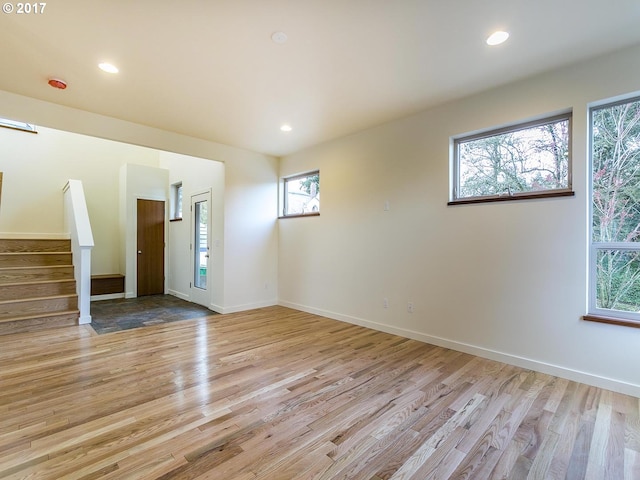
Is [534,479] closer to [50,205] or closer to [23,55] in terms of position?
[23,55]

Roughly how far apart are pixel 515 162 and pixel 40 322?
6.09 metres

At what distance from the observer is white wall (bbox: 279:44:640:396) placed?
258 cm

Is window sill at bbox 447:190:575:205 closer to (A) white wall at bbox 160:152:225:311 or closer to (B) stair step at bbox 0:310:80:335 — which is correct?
(A) white wall at bbox 160:152:225:311

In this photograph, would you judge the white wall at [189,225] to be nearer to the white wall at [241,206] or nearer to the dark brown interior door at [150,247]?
the white wall at [241,206]

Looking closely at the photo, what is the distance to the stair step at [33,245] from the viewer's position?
4.78 m

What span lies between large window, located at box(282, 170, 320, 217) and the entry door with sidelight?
141cm

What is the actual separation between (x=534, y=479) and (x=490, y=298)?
1820mm

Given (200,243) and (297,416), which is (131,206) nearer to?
(200,243)

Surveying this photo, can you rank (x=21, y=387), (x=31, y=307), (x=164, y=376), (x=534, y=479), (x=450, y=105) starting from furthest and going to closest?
(x=31, y=307), (x=450, y=105), (x=164, y=376), (x=21, y=387), (x=534, y=479)

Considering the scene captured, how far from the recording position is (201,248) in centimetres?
571

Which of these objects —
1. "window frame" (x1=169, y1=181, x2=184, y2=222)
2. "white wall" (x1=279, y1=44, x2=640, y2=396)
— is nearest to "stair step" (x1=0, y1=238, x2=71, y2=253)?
"window frame" (x1=169, y1=181, x2=184, y2=222)

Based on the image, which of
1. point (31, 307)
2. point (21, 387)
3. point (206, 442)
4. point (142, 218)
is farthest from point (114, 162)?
point (206, 442)

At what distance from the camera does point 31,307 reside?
159 inches

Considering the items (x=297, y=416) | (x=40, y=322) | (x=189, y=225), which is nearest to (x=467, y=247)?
(x=297, y=416)
